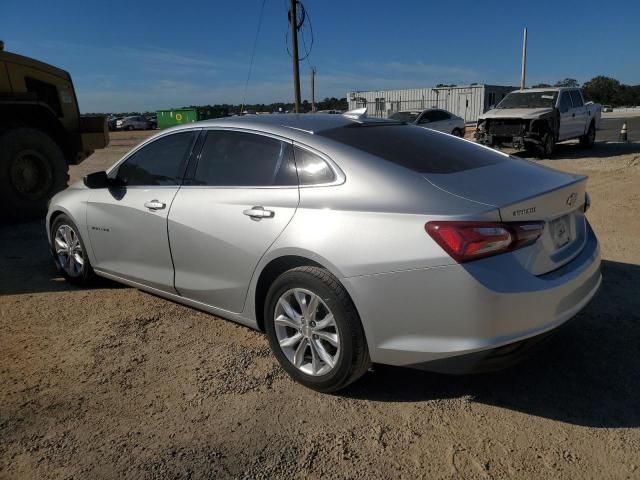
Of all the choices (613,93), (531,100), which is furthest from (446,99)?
(613,93)

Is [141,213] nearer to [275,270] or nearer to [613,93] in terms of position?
[275,270]

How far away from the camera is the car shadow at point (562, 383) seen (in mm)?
2803

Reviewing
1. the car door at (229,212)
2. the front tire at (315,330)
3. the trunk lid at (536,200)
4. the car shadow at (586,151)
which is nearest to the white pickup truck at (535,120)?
the car shadow at (586,151)

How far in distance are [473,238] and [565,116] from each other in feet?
45.7

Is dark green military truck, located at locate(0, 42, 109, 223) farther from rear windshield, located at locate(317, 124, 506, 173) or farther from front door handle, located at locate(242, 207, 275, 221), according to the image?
rear windshield, located at locate(317, 124, 506, 173)

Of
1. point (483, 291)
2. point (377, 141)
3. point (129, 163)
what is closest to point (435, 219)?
point (483, 291)

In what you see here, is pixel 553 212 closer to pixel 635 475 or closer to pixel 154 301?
pixel 635 475

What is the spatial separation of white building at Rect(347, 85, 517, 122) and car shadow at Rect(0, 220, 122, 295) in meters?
32.3

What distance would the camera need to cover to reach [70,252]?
484 centimetres

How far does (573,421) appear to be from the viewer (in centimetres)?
271

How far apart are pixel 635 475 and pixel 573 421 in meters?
0.41

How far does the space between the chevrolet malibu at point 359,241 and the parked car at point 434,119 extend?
14836 millimetres

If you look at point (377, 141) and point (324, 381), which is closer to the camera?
point (324, 381)

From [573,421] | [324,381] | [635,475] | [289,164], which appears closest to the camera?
[635,475]
